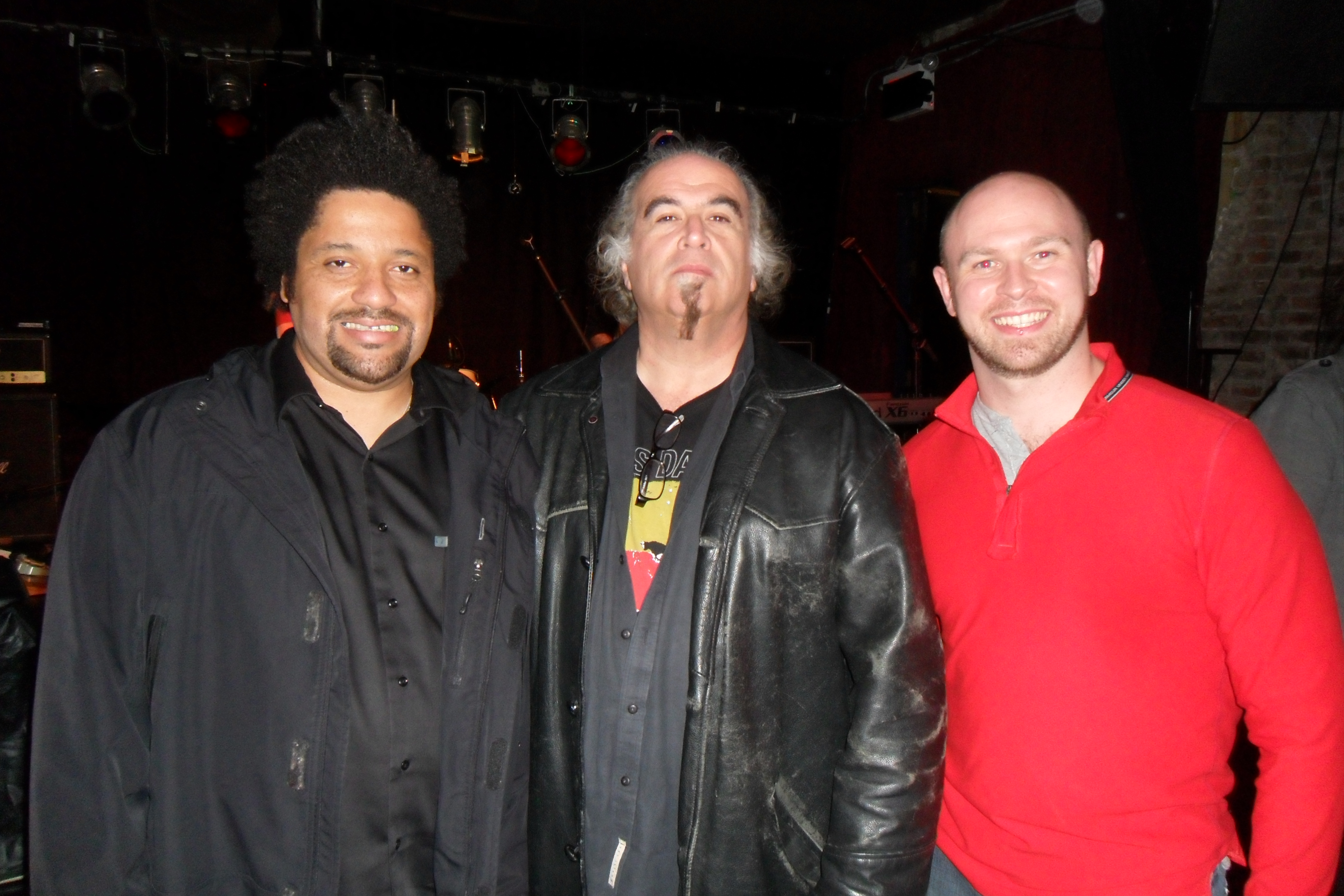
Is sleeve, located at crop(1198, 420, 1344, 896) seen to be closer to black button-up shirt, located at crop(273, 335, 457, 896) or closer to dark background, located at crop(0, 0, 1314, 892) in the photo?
black button-up shirt, located at crop(273, 335, 457, 896)

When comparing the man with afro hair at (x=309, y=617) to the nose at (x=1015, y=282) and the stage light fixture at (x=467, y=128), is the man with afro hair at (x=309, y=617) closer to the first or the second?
the nose at (x=1015, y=282)

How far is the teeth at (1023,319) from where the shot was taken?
152 cm

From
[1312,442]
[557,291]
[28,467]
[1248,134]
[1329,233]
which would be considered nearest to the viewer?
[1312,442]

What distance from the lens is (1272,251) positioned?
4.52 metres

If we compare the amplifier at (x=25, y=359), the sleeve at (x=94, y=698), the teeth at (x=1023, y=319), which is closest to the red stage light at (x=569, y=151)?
the amplifier at (x=25, y=359)

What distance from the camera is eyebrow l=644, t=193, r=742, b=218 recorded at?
1.74m

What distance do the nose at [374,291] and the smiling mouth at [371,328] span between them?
38 mm

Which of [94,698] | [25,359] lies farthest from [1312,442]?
[25,359]

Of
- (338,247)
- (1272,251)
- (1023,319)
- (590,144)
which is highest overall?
(590,144)

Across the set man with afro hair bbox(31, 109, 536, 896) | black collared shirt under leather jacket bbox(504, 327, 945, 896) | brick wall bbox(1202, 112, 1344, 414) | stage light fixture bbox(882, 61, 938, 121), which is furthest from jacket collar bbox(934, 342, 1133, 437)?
stage light fixture bbox(882, 61, 938, 121)

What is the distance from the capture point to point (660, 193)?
1.77 m

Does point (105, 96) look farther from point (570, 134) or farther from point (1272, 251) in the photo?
point (1272, 251)

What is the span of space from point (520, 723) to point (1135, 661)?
1.10 meters

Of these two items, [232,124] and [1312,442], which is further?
[232,124]
